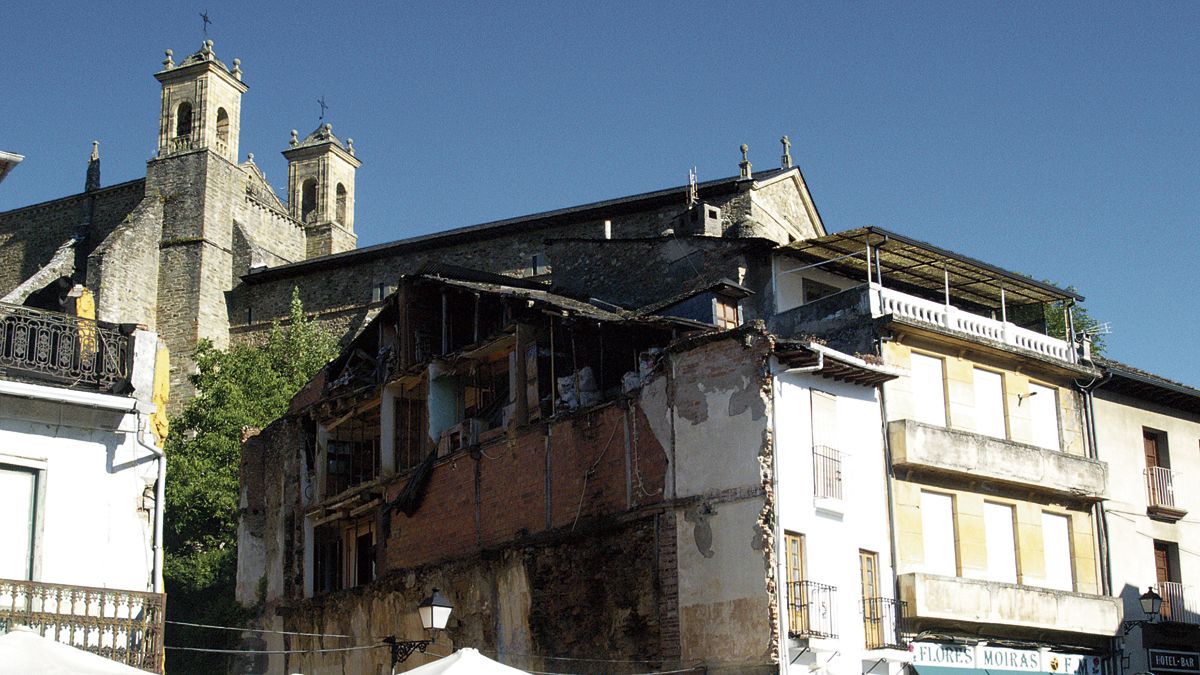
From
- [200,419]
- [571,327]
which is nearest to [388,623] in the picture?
[571,327]

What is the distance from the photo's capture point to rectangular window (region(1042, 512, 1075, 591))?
26984 millimetres

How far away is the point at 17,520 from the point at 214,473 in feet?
94.9

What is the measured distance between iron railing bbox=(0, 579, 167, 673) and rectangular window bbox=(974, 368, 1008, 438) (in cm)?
1562

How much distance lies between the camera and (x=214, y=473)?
1740 inches

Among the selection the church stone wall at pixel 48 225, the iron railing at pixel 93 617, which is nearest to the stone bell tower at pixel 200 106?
the church stone wall at pixel 48 225

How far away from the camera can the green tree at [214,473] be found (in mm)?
40156

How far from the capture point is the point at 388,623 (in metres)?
29.3

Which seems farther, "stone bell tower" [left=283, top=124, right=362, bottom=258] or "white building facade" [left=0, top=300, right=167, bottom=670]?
"stone bell tower" [left=283, top=124, right=362, bottom=258]

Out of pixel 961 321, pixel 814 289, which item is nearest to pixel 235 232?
pixel 814 289

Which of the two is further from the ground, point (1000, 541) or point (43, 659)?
point (1000, 541)

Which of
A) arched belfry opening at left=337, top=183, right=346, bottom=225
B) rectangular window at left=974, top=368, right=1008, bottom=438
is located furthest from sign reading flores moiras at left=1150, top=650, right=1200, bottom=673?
arched belfry opening at left=337, top=183, right=346, bottom=225

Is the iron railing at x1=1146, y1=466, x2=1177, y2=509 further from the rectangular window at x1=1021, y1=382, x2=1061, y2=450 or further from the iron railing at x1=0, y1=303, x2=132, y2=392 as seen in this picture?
the iron railing at x1=0, y1=303, x2=132, y2=392

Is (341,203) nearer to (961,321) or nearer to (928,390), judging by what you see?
(961,321)

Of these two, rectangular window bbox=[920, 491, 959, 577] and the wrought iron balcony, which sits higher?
the wrought iron balcony
